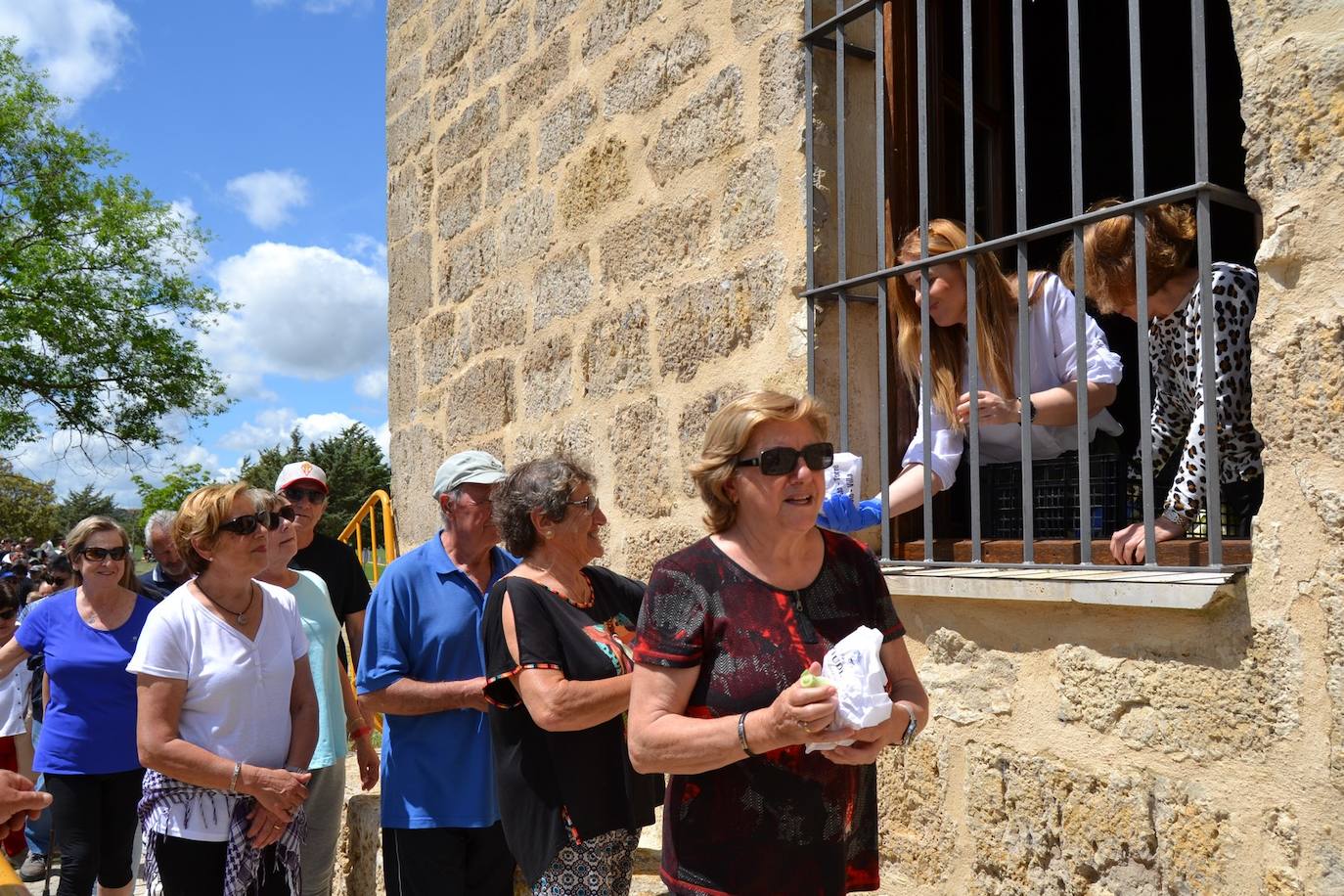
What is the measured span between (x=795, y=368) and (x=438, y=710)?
1406 mm

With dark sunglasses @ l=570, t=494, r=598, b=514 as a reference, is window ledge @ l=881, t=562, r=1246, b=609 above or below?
below

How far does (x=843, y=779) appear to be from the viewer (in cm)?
204

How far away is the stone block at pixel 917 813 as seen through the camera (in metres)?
2.85

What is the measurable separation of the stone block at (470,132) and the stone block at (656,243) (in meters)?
1.21

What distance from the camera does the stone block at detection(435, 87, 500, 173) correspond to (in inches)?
198

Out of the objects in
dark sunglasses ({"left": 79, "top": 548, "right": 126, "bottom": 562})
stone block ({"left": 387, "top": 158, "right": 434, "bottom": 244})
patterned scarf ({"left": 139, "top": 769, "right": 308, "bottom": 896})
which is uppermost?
stone block ({"left": 387, "top": 158, "right": 434, "bottom": 244})

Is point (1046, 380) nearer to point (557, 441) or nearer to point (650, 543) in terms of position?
point (650, 543)

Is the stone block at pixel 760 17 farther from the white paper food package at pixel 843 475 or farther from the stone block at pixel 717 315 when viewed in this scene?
the white paper food package at pixel 843 475

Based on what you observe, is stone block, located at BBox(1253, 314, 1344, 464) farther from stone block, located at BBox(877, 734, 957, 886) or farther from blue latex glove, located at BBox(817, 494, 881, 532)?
stone block, located at BBox(877, 734, 957, 886)

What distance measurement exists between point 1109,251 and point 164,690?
252 centimetres

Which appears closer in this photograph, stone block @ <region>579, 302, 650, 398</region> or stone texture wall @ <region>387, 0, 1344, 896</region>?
stone texture wall @ <region>387, 0, 1344, 896</region>

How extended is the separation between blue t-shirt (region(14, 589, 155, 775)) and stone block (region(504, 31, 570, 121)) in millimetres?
2519

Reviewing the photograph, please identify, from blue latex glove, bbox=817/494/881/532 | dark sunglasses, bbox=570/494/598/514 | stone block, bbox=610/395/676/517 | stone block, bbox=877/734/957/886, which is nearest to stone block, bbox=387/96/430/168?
stone block, bbox=610/395/676/517

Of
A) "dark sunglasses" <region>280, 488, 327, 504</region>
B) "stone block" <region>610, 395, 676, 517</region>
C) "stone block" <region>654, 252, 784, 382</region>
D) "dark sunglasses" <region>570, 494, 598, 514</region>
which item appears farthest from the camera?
"dark sunglasses" <region>280, 488, 327, 504</region>
